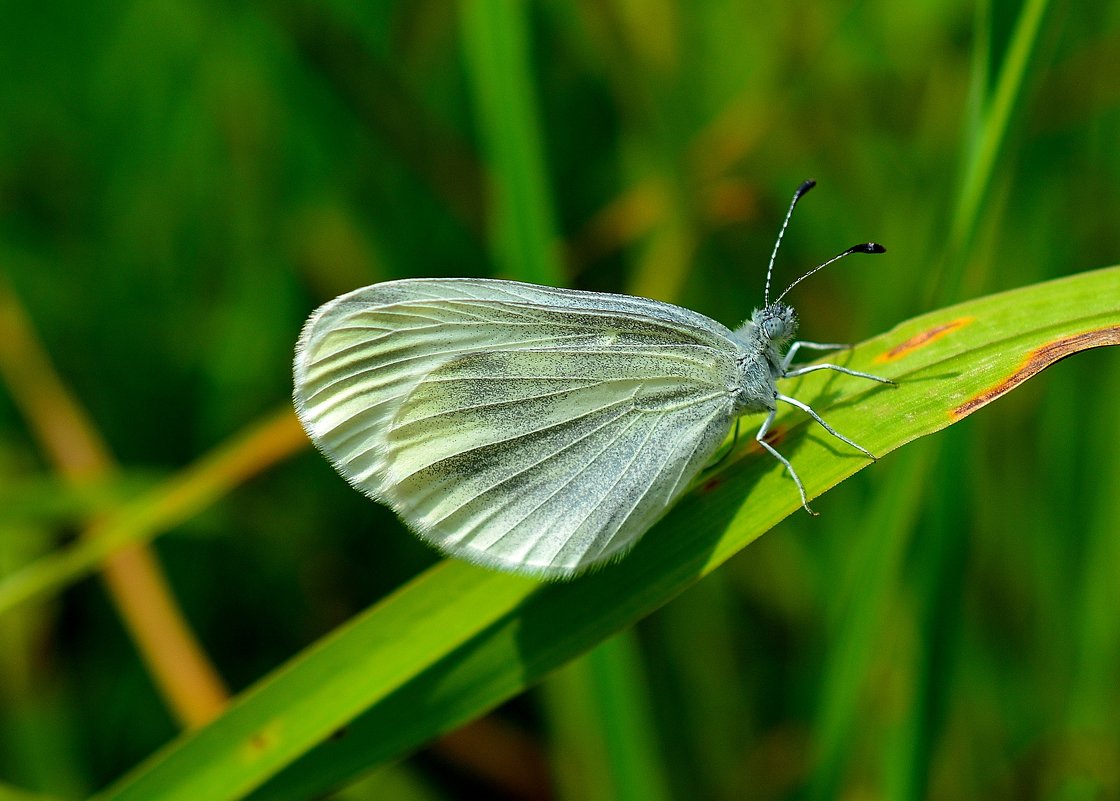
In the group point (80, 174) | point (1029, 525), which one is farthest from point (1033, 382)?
point (80, 174)

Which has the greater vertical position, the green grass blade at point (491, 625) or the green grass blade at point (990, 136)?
the green grass blade at point (990, 136)

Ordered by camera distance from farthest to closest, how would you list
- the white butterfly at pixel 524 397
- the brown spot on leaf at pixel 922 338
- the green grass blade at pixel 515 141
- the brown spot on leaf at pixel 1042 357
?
the green grass blade at pixel 515 141
the white butterfly at pixel 524 397
the brown spot on leaf at pixel 922 338
the brown spot on leaf at pixel 1042 357

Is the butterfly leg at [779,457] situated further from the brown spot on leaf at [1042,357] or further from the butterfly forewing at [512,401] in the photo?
the brown spot on leaf at [1042,357]

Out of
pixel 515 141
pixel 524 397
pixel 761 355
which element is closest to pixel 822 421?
pixel 761 355

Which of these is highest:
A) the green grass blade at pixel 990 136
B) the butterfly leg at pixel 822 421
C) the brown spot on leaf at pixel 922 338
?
the green grass blade at pixel 990 136

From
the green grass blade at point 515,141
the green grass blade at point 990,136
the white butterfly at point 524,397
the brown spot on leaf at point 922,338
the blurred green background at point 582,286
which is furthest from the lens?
the blurred green background at point 582,286

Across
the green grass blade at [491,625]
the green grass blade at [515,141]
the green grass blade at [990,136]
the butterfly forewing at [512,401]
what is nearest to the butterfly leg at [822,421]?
the green grass blade at [491,625]

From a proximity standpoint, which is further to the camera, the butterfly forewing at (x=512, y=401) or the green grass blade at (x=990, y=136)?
the butterfly forewing at (x=512, y=401)

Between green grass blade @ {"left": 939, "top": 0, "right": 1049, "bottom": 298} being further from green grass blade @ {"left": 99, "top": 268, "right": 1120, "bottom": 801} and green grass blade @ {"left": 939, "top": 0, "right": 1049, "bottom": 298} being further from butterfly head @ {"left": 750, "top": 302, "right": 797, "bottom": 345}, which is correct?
butterfly head @ {"left": 750, "top": 302, "right": 797, "bottom": 345}
